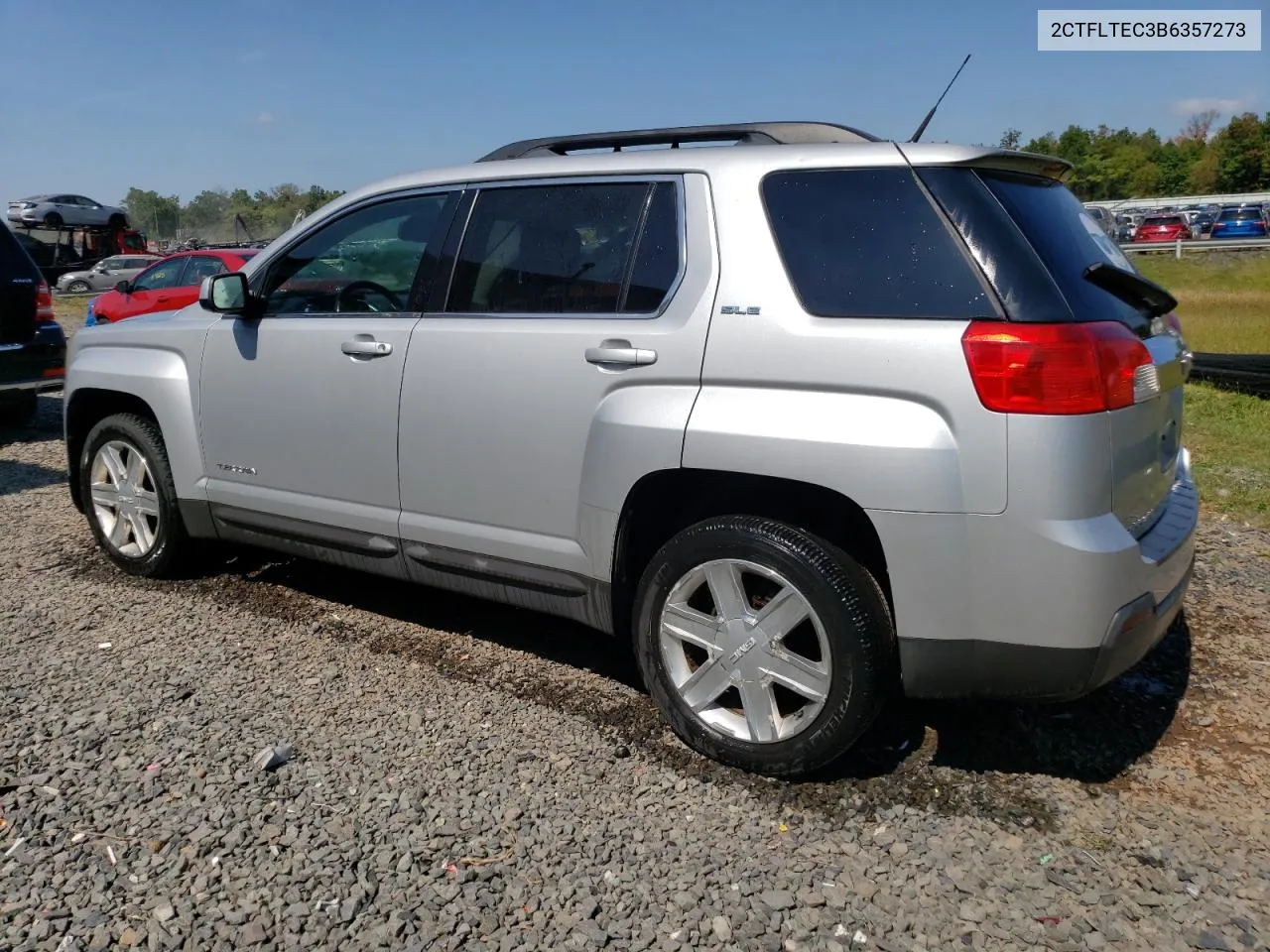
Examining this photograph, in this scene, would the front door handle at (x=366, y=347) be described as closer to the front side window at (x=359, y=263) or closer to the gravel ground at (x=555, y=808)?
the front side window at (x=359, y=263)

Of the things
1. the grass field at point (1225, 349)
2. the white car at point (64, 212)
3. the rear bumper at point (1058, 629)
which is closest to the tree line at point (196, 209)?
the white car at point (64, 212)

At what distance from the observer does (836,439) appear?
2951 mm

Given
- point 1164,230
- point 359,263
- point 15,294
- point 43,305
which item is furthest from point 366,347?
point 1164,230

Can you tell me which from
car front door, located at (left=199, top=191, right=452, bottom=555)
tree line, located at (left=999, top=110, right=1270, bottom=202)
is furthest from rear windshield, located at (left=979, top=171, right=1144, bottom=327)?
tree line, located at (left=999, top=110, right=1270, bottom=202)

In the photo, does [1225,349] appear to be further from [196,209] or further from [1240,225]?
[196,209]

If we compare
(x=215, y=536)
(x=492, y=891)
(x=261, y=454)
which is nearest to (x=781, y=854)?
(x=492, y=891)

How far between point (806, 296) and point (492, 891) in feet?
6.09

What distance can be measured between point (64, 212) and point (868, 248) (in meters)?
40.6

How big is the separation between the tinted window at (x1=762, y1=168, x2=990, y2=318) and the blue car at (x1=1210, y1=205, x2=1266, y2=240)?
43.7m

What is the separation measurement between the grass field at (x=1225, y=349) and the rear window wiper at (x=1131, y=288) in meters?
3.43

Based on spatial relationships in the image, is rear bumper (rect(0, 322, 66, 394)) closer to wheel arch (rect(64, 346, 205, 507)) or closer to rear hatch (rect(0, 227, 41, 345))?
rear hatch (rect(0, 227, 41, 345))

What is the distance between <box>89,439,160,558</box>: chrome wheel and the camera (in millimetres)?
5090

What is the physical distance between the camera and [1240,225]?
41.6 m

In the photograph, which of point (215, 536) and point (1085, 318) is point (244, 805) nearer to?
point (215, 536)
